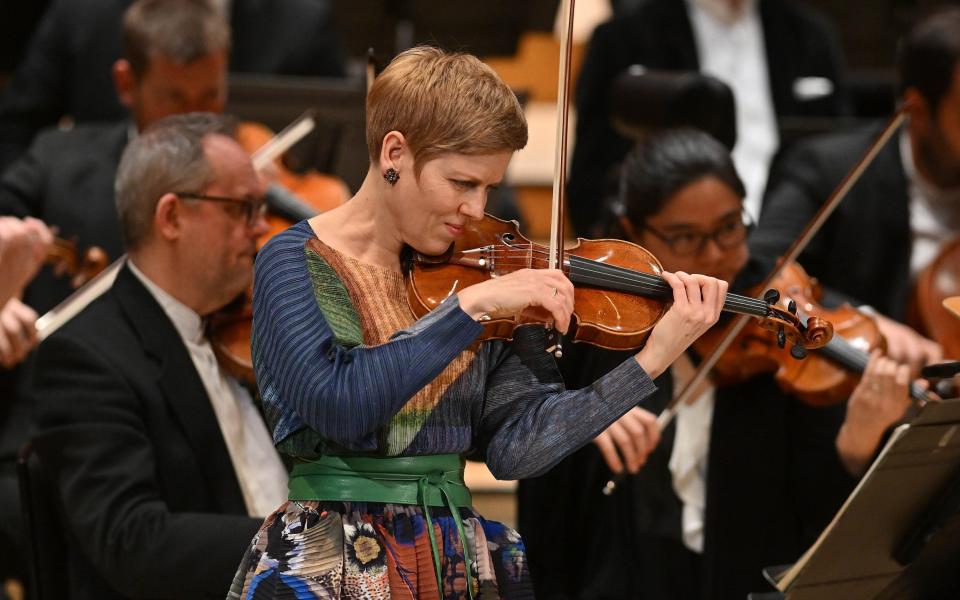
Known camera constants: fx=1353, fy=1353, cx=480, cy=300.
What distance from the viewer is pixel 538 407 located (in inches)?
61.4

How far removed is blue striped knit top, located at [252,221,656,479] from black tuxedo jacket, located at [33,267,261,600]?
50 centimetres

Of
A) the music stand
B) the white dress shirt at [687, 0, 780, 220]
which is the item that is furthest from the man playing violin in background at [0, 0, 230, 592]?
the music stand

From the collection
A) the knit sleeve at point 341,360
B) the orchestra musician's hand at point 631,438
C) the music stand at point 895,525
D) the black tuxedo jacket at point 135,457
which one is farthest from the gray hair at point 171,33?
the music stand at point 895,525

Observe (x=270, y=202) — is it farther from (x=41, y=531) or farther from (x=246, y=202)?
(x=41, y=531)

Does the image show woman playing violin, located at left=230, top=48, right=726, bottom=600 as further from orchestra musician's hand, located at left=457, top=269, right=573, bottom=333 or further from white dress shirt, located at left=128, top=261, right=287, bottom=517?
white dress shirt, located at left=128, top=261, right=287, bottom=517

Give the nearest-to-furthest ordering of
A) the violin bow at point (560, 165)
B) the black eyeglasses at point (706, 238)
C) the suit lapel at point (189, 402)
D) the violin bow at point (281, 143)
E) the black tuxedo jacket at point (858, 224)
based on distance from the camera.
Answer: the violin bow at point (560, 165), the suit lapel at point (189, 402), the black eyeglasses at point (706, 238), the violin bow at point (281, 143), the black tuxedo jacket at point (858, 224)

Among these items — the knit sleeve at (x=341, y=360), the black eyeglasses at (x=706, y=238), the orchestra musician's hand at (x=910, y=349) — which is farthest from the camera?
the orchestra musician's hand at (x=910, y=349)

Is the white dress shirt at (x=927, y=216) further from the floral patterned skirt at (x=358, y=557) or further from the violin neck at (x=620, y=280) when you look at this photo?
the floral patterned skirt at (x=358, y=557)

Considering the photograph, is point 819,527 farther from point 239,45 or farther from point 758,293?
point 239,45

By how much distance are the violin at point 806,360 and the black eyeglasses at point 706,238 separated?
10 centimetres

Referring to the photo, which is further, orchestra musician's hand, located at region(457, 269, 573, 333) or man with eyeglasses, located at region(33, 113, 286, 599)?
man with eyeglasses, located at region(33, 113, 286, 599)

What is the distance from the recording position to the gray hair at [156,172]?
216 cm

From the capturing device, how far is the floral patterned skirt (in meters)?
1.47

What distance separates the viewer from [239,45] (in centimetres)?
367
